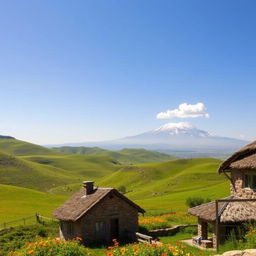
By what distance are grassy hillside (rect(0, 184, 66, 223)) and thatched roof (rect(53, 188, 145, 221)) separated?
1988cm

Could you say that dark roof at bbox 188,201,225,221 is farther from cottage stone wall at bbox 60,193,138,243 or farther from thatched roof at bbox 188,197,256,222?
cottage stone wall at bbox 60,193,138,243

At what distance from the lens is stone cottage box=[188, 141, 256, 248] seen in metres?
28.4

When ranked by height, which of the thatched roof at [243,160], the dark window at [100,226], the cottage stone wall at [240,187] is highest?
the thatched roof at [243,160]

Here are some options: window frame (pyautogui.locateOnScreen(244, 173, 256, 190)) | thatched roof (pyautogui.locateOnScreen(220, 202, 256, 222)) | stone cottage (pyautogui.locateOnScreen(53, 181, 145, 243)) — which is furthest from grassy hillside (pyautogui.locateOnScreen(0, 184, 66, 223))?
window frame (pyautogui.locateOnScreen(244, 173, 256, 190))

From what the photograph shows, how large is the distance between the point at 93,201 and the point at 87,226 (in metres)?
2.37

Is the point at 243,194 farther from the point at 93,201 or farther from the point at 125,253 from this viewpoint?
the point at 125,253

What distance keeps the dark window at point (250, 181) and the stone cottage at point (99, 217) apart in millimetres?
11817

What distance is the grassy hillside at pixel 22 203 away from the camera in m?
62.4

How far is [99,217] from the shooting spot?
35562 mm

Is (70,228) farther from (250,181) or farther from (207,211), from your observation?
(250,181)

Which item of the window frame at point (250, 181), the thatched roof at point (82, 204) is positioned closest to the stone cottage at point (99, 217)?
the thatched roof at point (82, 204)

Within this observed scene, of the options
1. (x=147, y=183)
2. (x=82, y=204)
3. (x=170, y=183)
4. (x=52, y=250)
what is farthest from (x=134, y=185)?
(x=52, y=250)

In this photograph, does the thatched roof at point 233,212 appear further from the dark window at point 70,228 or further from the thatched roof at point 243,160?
the dark window at point 70,228

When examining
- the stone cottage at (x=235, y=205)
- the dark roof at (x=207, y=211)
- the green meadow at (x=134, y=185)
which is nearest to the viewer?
the stone cottage at (x=235, y=205)
